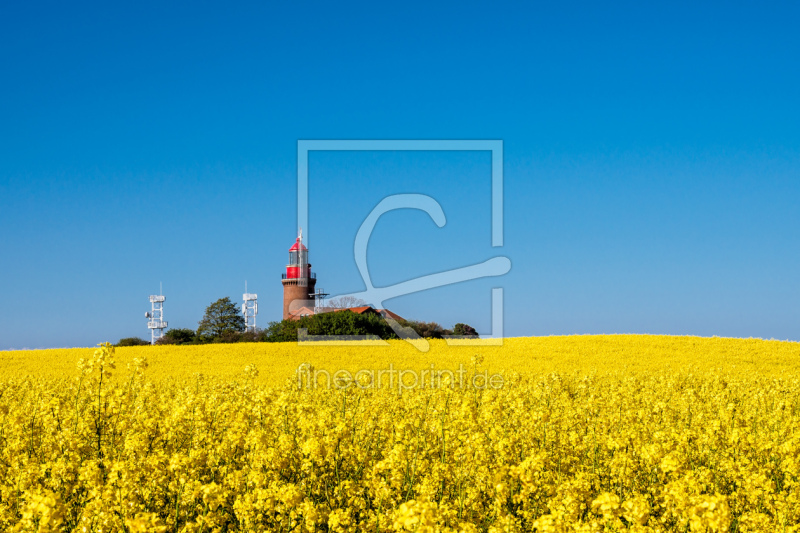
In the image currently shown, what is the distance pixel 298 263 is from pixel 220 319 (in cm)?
1133

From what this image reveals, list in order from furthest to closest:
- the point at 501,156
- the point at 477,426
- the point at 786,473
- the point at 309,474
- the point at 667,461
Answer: the point at 501,156 → the point at 477,426 → the point at 786,473 → the point at 309,474 → the point at 667,461

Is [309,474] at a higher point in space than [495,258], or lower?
lower

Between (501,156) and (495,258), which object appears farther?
(495,258)

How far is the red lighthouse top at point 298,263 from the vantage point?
6025cm

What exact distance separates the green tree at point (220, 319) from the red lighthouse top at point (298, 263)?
8.78 m

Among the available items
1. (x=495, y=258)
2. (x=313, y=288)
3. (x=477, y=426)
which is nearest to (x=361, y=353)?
(x=495, y=258)

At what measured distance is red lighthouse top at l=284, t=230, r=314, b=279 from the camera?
198ft

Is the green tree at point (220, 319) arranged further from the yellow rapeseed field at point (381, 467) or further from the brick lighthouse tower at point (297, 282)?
the yellow rapeseed field at point (381, 467)

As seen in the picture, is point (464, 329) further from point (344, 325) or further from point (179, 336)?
point (179, 336)

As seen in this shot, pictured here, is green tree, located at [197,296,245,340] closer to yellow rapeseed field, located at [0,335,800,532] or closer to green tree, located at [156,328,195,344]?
green tree, located at [156,328,195,344]

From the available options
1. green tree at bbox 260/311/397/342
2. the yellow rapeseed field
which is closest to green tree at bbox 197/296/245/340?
green tree at bbox 260/311/397/342

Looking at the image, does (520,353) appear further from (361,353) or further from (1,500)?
(1,500)

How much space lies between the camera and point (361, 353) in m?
29.8

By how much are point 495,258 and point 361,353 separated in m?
13.9
